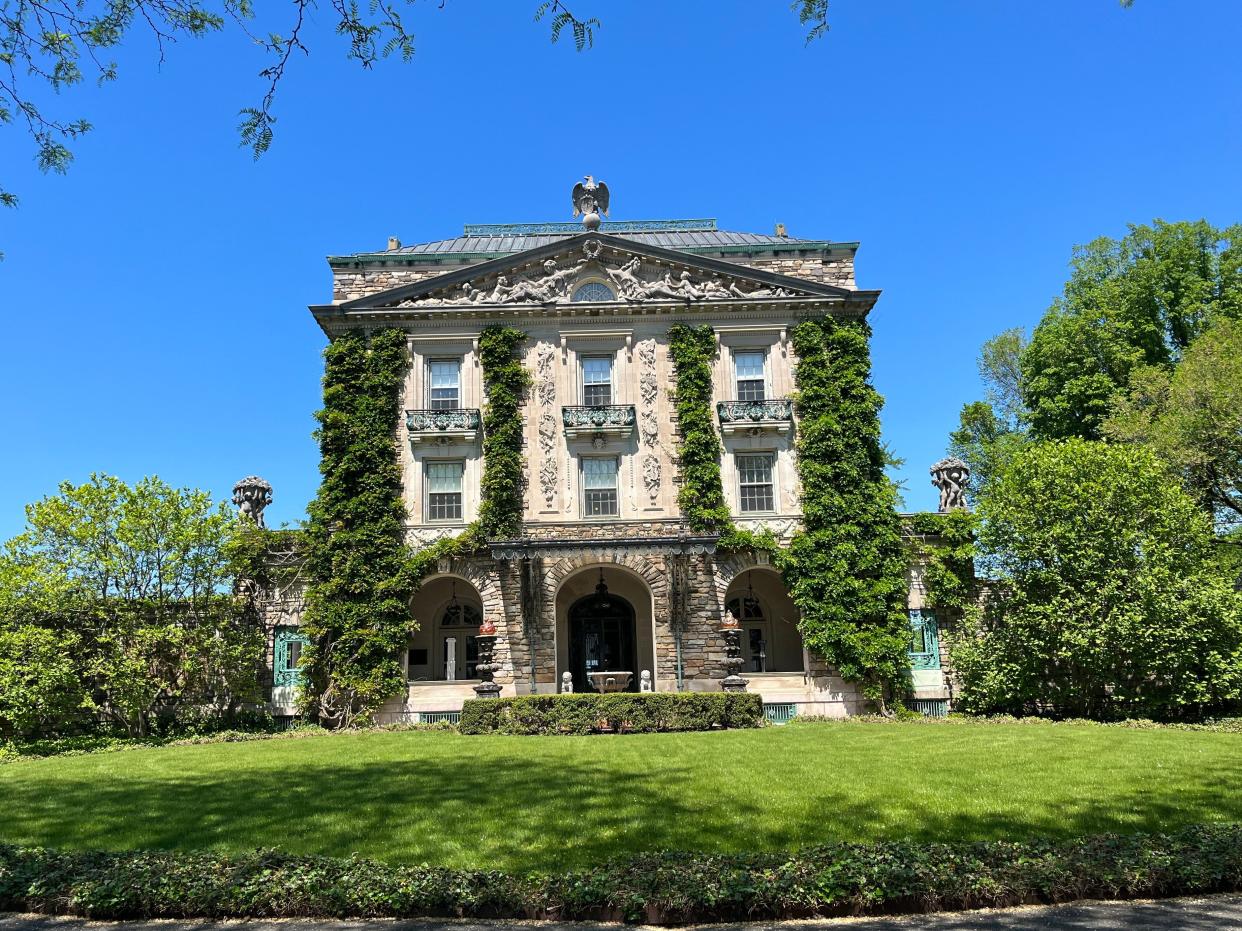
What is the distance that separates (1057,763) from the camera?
13.8 meters

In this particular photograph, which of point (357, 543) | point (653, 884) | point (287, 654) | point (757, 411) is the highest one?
point (757, 411)

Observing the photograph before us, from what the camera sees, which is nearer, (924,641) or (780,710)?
(780,710)

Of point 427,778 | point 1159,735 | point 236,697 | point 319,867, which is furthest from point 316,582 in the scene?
point 1159,735

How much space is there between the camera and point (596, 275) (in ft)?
92.9

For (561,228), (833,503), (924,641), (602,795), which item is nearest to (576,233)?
(561,228)

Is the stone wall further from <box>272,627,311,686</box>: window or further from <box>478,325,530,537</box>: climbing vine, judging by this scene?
<box>272,627,311,686</box>: window

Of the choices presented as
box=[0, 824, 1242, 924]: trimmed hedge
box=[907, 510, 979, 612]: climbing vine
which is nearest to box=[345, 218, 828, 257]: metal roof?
box=[907, 510, 979, 612]: climbing vine

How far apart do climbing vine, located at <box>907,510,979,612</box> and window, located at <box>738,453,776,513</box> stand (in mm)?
4097

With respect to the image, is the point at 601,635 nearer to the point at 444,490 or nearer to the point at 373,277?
the point at 444,490

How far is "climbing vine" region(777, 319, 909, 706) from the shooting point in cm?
2519

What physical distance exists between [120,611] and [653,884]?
1922cm

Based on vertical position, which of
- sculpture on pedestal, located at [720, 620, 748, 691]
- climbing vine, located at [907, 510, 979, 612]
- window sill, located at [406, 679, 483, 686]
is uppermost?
climbing vine, located at [907, 510, 979, 612]

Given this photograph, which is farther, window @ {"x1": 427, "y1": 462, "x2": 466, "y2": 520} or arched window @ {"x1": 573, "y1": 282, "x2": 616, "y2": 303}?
arched window @ {"x1": 573, "y1": 282, "x2": 616, "y2": 303}

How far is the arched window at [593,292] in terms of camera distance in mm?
28250
